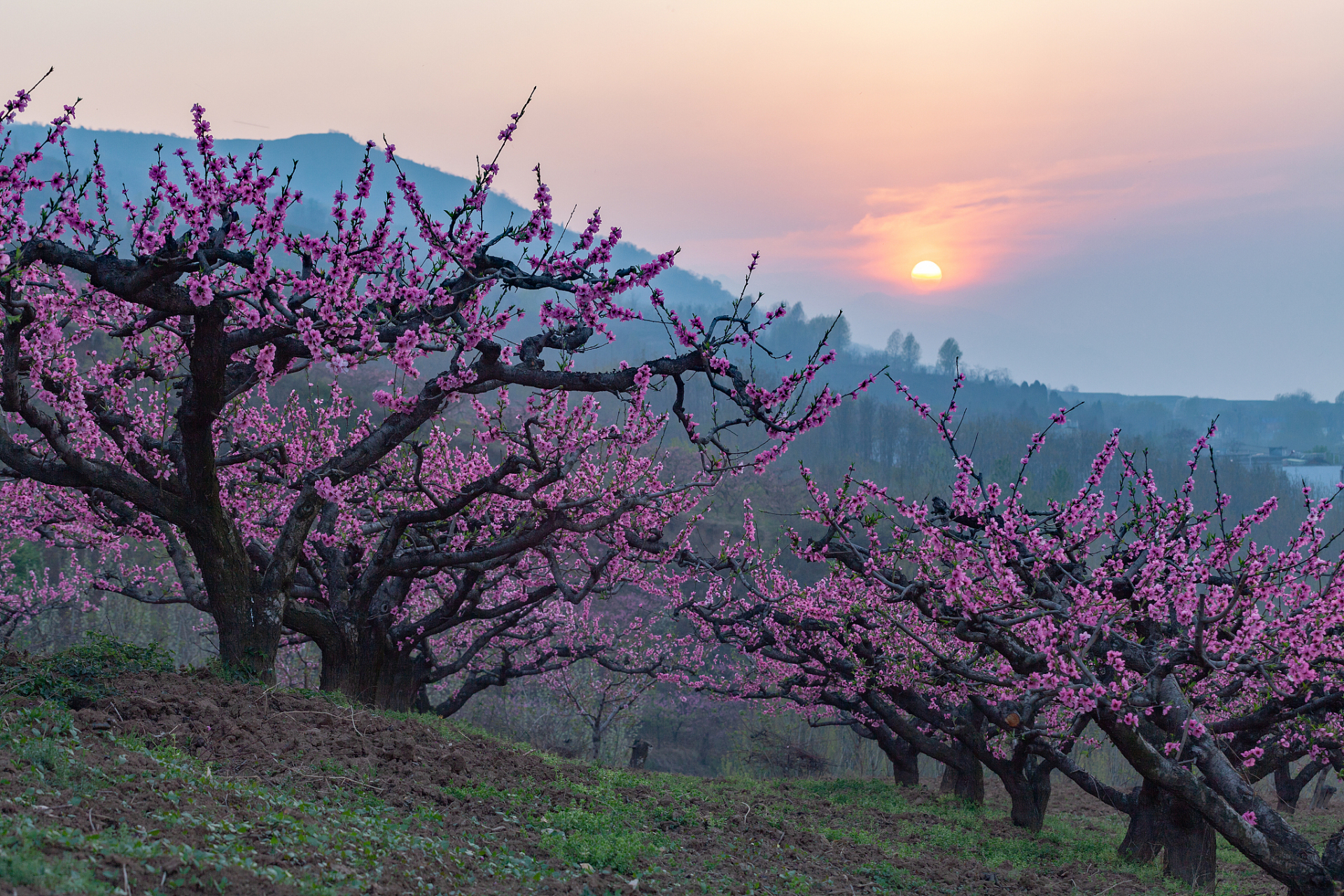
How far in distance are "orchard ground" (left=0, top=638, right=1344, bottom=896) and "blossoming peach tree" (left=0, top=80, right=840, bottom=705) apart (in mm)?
2314

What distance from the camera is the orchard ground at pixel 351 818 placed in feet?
16.3

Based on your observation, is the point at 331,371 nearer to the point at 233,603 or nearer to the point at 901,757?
the point at 233,603

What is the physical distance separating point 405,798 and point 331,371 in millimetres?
5808

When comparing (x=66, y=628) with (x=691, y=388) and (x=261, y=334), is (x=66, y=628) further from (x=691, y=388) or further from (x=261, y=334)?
(x=691, y=388)

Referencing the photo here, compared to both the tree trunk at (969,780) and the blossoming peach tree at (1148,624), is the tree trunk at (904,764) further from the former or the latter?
the blossoming peach tree at (1148,624)

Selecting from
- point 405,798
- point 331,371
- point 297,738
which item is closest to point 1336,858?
point 405,798

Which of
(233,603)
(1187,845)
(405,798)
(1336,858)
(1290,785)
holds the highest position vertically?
(233,603)

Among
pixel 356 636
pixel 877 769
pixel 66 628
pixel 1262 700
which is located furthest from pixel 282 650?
pixel 1262 700

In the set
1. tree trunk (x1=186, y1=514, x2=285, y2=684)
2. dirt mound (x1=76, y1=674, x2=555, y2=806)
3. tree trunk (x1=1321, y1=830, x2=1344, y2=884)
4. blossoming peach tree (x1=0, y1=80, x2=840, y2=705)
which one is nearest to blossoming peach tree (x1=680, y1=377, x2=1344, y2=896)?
tree trunk (x1=1321, y1=830, x2=1344, y2=884)

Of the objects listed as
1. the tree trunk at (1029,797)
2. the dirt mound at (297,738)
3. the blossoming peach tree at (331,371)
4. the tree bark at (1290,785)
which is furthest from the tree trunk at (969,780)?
the dirt mound at (297,738)

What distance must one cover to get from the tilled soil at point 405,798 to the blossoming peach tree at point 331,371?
2.18m

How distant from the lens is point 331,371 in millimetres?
11320

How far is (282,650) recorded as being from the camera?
3170 cm

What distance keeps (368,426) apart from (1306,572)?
41.2 ft
